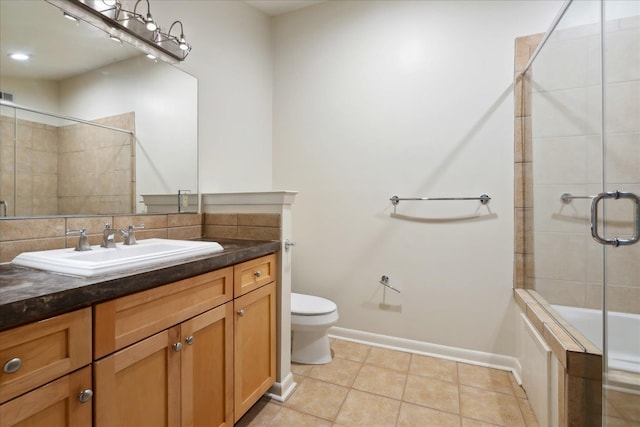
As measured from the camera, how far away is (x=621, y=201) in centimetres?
122

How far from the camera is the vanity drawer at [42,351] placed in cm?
65

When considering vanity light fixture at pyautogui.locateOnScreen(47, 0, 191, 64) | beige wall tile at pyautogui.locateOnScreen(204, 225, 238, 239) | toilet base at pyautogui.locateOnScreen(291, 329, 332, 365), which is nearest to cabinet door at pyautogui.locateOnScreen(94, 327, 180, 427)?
beige wall tile at pyautogui.locateOnScreen(204, 225, 238, 239)

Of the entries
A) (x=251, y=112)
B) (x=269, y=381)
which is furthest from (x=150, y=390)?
(x=251, y=112)

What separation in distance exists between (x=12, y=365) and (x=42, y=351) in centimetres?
6

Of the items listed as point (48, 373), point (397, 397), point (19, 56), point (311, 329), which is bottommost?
point (397, 397)

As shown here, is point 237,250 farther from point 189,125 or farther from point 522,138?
point 522,138

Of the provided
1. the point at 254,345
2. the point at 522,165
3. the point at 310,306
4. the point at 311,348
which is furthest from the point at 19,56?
the point at 522,165

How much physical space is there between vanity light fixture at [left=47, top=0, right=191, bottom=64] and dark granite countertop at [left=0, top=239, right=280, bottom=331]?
3.77ft

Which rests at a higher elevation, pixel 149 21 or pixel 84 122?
pixel 149 21

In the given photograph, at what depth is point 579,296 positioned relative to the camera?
4.78 feet

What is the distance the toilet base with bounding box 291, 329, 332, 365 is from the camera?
205 centimetres

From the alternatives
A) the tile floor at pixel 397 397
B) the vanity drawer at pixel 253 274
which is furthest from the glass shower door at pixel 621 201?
the vanity drawer at pixel 253 274

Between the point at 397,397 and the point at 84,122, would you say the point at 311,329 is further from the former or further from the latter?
the point at 84,122

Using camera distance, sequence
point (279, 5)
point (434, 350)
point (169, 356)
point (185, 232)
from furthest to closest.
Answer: point (279, 5) < point (434, 350) < point (185, 232) < point (169, 356)
